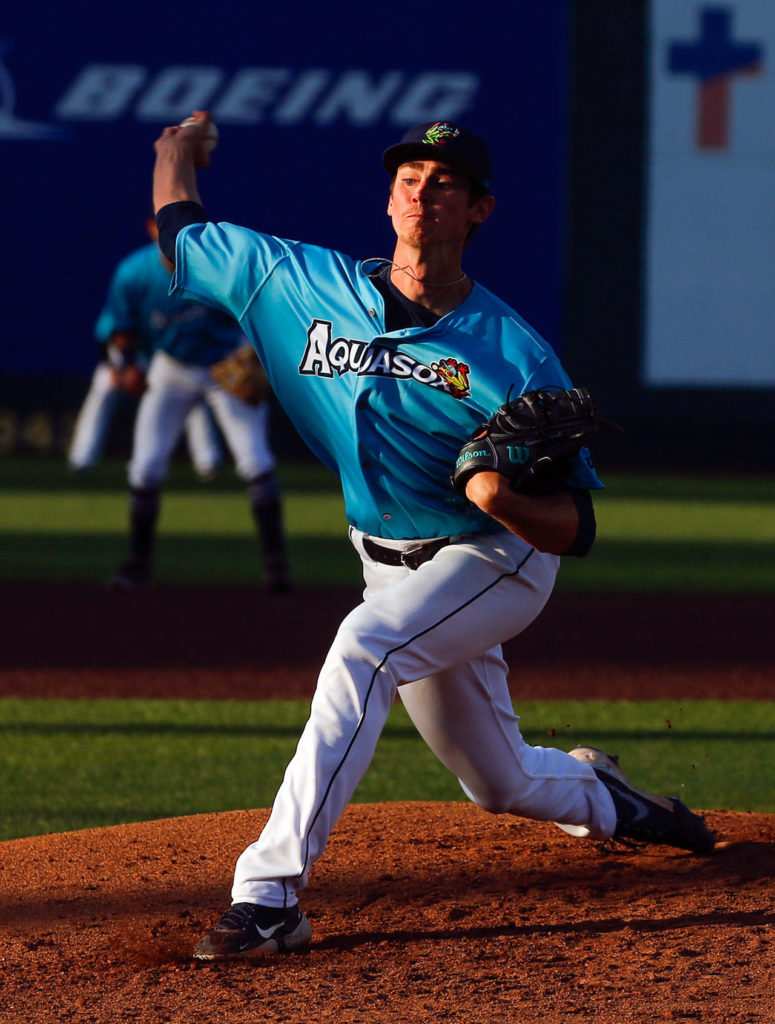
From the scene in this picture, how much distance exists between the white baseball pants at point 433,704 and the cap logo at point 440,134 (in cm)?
96

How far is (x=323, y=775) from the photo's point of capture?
340cm

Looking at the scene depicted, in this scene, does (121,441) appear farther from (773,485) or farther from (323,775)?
(323,775)

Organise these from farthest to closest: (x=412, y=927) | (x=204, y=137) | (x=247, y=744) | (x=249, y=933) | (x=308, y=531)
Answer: (x=308, y=531) < (x=247, y=744) < (x=204, y=137) < (x=412, y=927) < (x=249, y=933)

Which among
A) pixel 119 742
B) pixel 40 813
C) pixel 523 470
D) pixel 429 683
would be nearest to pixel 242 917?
pixel 429 683

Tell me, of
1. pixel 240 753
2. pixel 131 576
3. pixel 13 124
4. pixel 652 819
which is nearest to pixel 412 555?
Result: pixel 652 819

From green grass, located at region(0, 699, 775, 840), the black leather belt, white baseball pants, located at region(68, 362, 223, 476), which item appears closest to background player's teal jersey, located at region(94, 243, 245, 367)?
green grass, located at region(0, 699, 775, 840)

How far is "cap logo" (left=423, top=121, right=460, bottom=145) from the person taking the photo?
12.4 feet

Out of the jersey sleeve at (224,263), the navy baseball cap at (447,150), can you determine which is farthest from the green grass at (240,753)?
the navy baseball cap at (447,150)

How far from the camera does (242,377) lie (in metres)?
9.66

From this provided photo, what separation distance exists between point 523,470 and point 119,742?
3.37m

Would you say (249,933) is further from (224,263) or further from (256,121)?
(256,121)

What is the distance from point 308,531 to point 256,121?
8.71m

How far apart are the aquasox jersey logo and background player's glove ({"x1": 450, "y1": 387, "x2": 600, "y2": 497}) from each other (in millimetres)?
184

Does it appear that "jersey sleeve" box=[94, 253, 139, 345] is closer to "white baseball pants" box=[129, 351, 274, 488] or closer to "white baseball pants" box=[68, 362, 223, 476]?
"white baseball pants" box=[129, 351, 274, 488]
